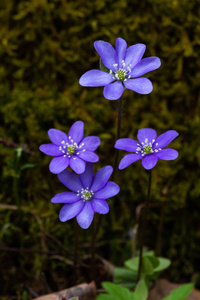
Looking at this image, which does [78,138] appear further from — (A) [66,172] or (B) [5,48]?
(B) [5,48]

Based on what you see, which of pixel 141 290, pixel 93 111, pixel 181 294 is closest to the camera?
pixel 181 294

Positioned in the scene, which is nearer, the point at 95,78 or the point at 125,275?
the point at 95,78

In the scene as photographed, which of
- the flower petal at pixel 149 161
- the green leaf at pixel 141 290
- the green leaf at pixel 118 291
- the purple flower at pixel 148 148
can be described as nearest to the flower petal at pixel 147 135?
the purple flower at pixel 148 148

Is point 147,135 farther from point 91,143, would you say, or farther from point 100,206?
point 100,206

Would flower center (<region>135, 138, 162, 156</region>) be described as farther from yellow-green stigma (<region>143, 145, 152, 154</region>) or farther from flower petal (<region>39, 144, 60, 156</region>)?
flower petal (<region>39, 144, 60, 156</region>)

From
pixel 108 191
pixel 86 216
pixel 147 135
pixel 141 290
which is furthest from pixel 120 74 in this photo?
pixel 141 290

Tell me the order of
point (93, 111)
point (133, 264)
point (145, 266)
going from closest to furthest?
point (145, 266), point (133, 264), point (93, 111)
